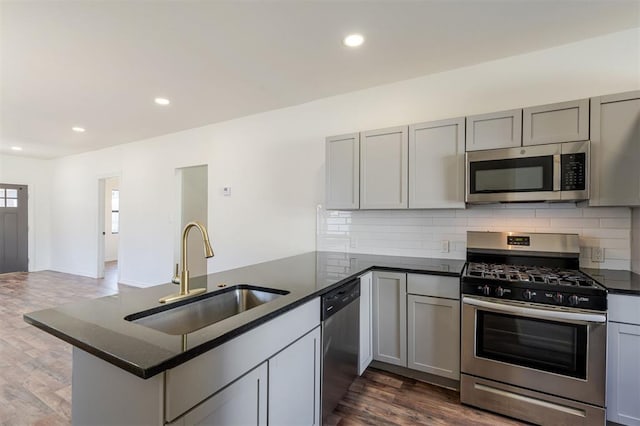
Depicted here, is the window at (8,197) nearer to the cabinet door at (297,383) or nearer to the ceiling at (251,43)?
the ceiling at (251,43)

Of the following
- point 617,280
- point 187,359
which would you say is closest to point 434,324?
point 617,280

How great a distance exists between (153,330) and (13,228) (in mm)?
8403

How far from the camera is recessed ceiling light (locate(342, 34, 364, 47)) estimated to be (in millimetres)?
2281

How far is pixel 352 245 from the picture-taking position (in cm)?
329

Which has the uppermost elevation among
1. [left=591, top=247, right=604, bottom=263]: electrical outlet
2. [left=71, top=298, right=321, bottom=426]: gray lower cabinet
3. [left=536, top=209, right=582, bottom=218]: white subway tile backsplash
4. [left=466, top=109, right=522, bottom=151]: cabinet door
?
[left=466, top=109, right=522, bottom=151]: cabinet door

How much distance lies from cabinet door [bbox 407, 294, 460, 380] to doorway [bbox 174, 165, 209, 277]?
145 inches

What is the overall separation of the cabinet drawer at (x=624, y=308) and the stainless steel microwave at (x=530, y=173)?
672 mm

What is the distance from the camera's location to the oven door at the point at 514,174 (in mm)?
2162

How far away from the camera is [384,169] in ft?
9.12

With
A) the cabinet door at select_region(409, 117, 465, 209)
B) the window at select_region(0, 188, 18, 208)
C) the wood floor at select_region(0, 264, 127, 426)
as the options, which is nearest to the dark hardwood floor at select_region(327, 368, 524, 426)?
the cabinet door at select_region(409, 117, 465, 209)

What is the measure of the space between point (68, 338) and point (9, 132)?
5.82 m

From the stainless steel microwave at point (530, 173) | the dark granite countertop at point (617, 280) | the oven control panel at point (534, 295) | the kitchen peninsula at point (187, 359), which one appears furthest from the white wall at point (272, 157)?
the kitchen peninsula at point (187, 359)

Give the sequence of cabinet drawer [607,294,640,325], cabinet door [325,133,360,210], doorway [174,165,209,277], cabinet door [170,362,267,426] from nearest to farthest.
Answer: cabinet door [170,362,267,426] → cabinet drawer [607,294,640,325] → cabinet door [325,133,360,210] → doorway [174,165,209,277]

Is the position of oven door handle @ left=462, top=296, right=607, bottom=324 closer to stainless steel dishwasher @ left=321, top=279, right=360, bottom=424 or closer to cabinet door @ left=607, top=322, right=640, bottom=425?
cabinet door @ left=607, top=322, right=640, bottom=425
